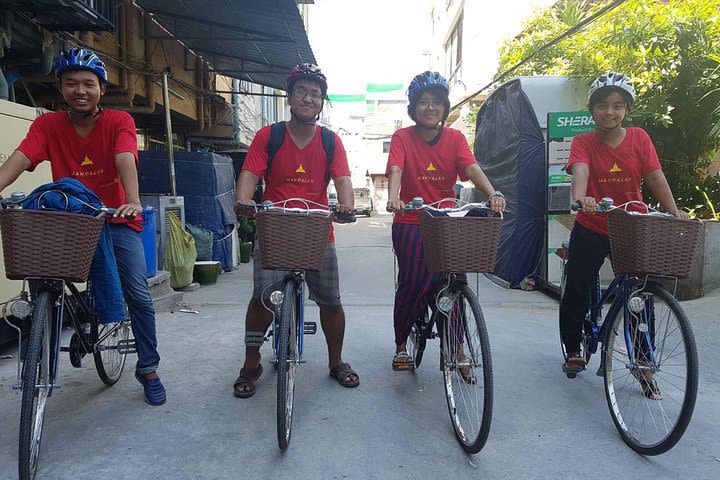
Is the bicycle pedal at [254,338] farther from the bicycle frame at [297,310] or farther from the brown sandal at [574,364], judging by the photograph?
the brown sandal at [574,364]

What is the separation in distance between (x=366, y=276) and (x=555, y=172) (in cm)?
357

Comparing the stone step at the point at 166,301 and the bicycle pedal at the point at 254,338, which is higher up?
the bicycle pedal at the point at 254,338

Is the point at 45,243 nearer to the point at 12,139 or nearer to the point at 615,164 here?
the point at 12,139

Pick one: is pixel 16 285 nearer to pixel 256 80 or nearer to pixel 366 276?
pixel 366 276

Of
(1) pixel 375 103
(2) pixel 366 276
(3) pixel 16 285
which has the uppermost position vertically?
(1) pixel 375 103

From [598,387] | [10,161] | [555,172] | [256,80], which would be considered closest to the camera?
[10,161]

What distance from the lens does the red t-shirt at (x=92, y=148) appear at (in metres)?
3.04

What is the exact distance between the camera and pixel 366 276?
9.27 meters

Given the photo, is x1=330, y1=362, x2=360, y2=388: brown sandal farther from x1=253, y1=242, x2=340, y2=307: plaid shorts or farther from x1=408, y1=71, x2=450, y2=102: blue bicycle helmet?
x1=408, y1=71, x2=450, y2=102: blue bicycle helmet

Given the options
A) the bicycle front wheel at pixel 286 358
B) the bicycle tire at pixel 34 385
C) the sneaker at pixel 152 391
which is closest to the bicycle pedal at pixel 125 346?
the sneaker at pixel 152 391

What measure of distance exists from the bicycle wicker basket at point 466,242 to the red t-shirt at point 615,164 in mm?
1064

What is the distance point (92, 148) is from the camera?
3109 mm

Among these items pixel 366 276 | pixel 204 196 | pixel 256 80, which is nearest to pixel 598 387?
pixel 366 276

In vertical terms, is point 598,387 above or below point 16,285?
below
